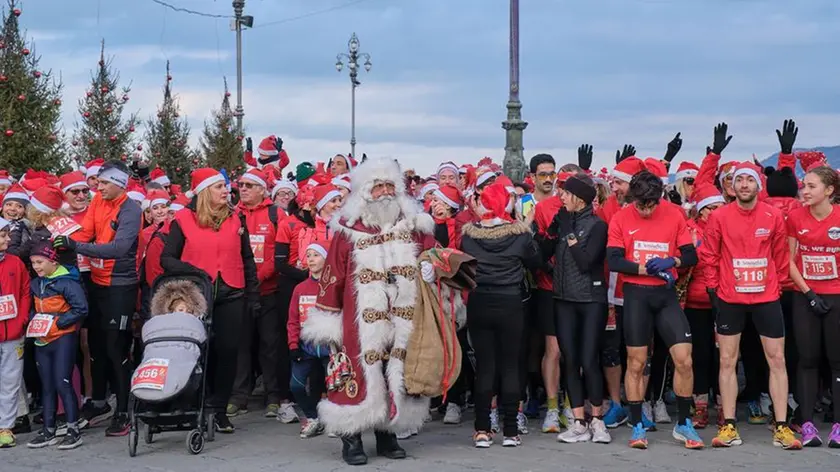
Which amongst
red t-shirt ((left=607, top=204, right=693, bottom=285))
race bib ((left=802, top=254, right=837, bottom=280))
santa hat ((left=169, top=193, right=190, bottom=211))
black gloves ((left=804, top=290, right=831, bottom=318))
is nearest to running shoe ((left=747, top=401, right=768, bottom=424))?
black gloves ((left=804, top=290, right=831, bottom=318))

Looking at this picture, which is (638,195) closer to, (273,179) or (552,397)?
(552,397)

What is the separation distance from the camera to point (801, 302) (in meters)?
9.16

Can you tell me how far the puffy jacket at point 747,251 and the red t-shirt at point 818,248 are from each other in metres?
0.23

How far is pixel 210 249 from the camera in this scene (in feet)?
31.0

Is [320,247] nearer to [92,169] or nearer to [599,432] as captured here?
[599,432]

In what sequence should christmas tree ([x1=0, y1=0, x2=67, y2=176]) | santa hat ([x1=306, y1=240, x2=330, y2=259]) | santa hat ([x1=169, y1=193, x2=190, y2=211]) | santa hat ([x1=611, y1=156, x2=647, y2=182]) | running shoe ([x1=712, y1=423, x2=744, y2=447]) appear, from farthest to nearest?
christmas tree ([x1=0, y1=0, x2=67, y2=176]) < santa hat ([x1=169, y1=193, x2=190, y2=211]) < santa hat ([x1=611, y1=156, x2=647, y2=182]) < santa hat ([x1=306, y1=240, x2=330, y2=259]) < running shoe ([x1=712, y1=423, x2=744, y2=447])

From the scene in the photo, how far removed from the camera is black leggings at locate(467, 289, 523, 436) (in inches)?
356

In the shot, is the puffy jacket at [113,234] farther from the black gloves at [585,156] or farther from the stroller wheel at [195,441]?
the black gloves at [585,156]

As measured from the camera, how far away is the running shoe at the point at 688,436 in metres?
8.87

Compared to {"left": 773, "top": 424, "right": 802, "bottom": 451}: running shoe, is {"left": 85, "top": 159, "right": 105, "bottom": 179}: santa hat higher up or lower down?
higher up

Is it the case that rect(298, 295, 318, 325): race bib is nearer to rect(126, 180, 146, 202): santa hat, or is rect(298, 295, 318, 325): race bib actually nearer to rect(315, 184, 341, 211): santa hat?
rect(315, 184, 341, 211): santa hat

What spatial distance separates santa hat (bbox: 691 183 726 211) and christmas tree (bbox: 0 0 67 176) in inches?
472

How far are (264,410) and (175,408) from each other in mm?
2355

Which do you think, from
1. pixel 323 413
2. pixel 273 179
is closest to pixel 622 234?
pixel 323 413
